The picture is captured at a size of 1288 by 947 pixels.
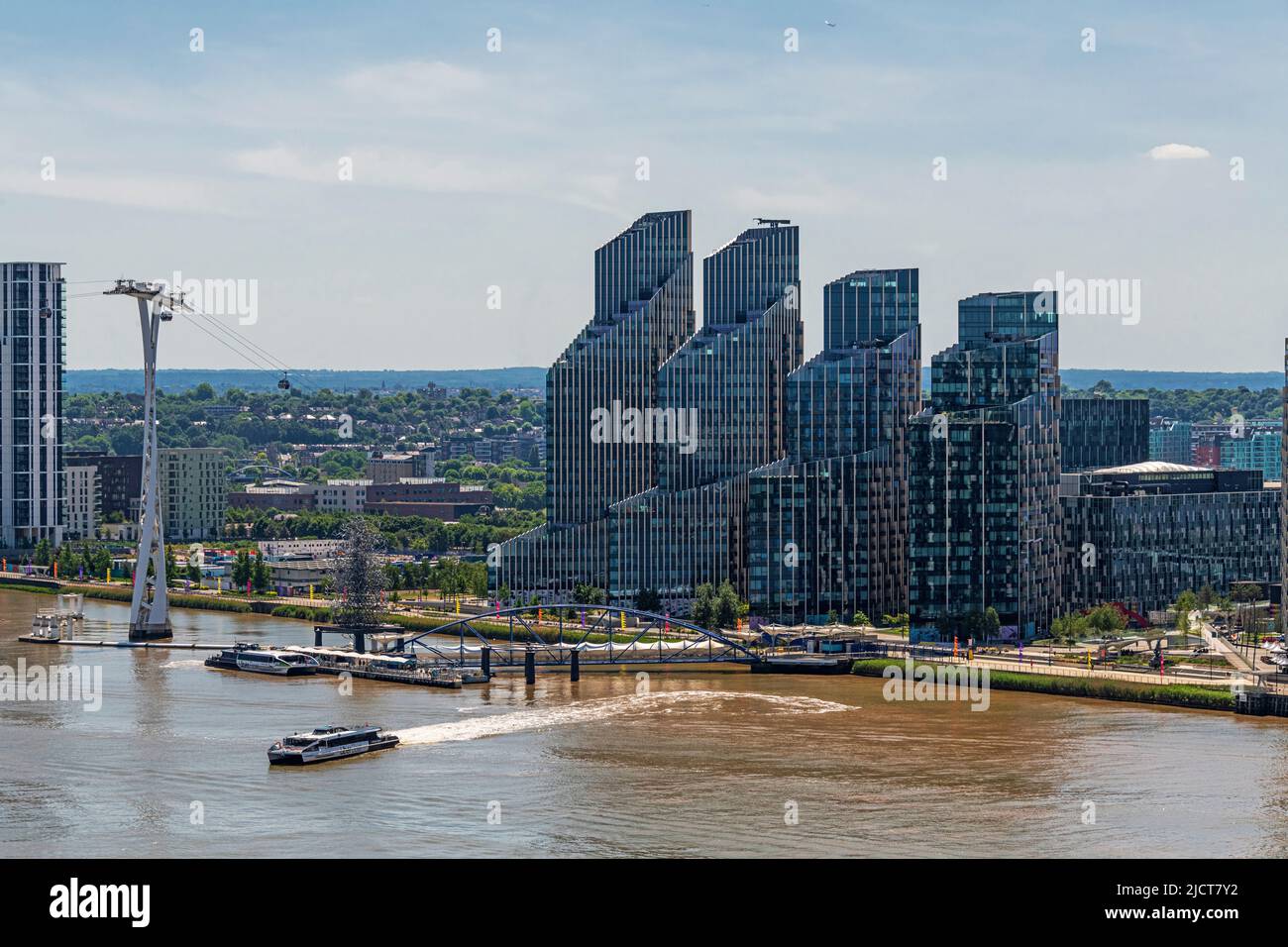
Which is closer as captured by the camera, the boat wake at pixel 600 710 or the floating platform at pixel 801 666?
the boat wake at pixel 600 710

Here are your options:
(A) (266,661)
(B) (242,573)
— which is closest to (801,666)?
(A) (266,661)

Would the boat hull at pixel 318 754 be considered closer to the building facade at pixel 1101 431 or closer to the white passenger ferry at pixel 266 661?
the white passenger ferry at pixel 266 661

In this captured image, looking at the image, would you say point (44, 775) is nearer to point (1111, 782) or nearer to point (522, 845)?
point (522, 845)

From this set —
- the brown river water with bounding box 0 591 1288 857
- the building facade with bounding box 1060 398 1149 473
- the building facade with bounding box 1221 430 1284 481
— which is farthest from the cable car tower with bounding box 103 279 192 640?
the building facade with bounding box 1221 430 1284 481

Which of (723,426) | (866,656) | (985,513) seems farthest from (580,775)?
(723,426)

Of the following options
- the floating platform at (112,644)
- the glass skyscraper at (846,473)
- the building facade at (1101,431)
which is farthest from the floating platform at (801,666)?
the building facade at (1101,431)

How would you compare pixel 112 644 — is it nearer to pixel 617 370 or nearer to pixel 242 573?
pixel 242 573
